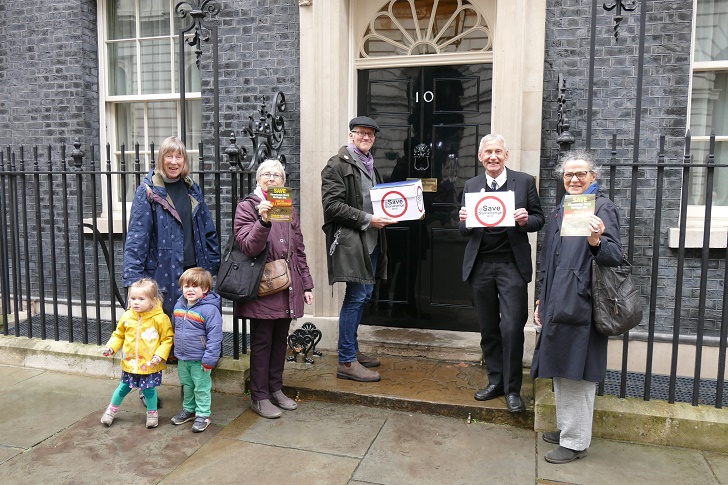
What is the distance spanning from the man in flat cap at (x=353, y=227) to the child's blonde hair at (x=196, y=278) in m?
0.94

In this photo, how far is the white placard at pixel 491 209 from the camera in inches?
146

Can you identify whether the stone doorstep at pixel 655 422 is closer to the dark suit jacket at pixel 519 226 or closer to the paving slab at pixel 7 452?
the dark suit jacket at pixel 519 226

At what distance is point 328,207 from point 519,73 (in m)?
1.99

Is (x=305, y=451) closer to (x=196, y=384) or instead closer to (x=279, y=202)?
(x=196, y=384)

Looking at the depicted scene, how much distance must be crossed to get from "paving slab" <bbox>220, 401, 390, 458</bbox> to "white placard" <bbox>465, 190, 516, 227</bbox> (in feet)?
5.10

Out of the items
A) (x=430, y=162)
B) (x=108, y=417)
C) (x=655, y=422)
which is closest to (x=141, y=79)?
(x=430, y=162)

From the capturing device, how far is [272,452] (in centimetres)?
358

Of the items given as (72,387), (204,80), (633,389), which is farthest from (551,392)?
(204,80)

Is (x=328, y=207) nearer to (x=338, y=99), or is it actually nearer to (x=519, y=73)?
(x=338, y=99)

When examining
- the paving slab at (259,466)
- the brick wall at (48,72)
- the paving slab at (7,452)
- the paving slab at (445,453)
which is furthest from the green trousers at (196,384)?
the brick wall at (48,72)

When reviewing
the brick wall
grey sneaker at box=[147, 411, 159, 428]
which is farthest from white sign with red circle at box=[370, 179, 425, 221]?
the brick wall

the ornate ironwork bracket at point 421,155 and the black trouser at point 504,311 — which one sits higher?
the ornate ironwork bracket at point 421,155

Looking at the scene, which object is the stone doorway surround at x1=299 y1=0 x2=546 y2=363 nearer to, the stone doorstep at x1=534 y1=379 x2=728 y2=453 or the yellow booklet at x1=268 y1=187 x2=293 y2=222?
the stone doorstep at x1=534 y1=379 x2=728 y2=453

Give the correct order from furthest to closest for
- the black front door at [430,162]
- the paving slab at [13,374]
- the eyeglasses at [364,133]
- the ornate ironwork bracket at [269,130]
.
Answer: the black front door at [430,162]
the ornate ironwork bracket at [269,130]
the paving slab at [13,374]
the eyeglasses at [364,133]
